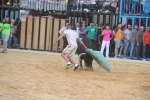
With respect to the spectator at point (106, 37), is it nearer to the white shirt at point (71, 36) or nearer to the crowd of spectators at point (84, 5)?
the crowd of spectators at point (84, 5)

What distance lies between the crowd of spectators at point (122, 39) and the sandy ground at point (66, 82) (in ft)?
13.8

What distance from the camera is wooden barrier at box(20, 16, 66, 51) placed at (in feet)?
86.4

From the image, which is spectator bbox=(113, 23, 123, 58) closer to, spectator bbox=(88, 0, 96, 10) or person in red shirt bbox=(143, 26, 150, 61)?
person in red shirt bbox=(143, 26, 150, 61)

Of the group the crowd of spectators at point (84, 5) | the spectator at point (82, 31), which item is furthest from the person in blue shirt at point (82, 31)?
the crowd of spectators at point (84, 5)

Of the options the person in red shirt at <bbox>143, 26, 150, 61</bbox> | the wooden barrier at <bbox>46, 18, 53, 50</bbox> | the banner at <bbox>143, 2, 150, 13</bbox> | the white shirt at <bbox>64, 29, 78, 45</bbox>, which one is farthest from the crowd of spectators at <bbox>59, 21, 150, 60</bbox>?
the white shirt at <bbox>64, 29, 78, 45</bbox>

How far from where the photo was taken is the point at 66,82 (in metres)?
14.0

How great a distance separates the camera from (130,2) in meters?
25.3

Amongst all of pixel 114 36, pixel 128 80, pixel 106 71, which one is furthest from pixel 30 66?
pixel 114 36

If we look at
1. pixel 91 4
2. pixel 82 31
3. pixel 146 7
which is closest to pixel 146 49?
pixel 146 7

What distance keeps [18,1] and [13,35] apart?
2140mm

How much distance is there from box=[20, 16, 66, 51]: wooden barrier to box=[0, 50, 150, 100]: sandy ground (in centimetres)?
621

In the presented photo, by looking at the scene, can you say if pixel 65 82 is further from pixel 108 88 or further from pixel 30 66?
pixel 30 66

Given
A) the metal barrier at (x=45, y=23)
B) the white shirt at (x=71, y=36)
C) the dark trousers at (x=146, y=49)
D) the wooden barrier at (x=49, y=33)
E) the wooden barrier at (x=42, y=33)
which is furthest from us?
the wooden barrier at (x=42, y=33)

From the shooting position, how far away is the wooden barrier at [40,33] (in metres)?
26.3
